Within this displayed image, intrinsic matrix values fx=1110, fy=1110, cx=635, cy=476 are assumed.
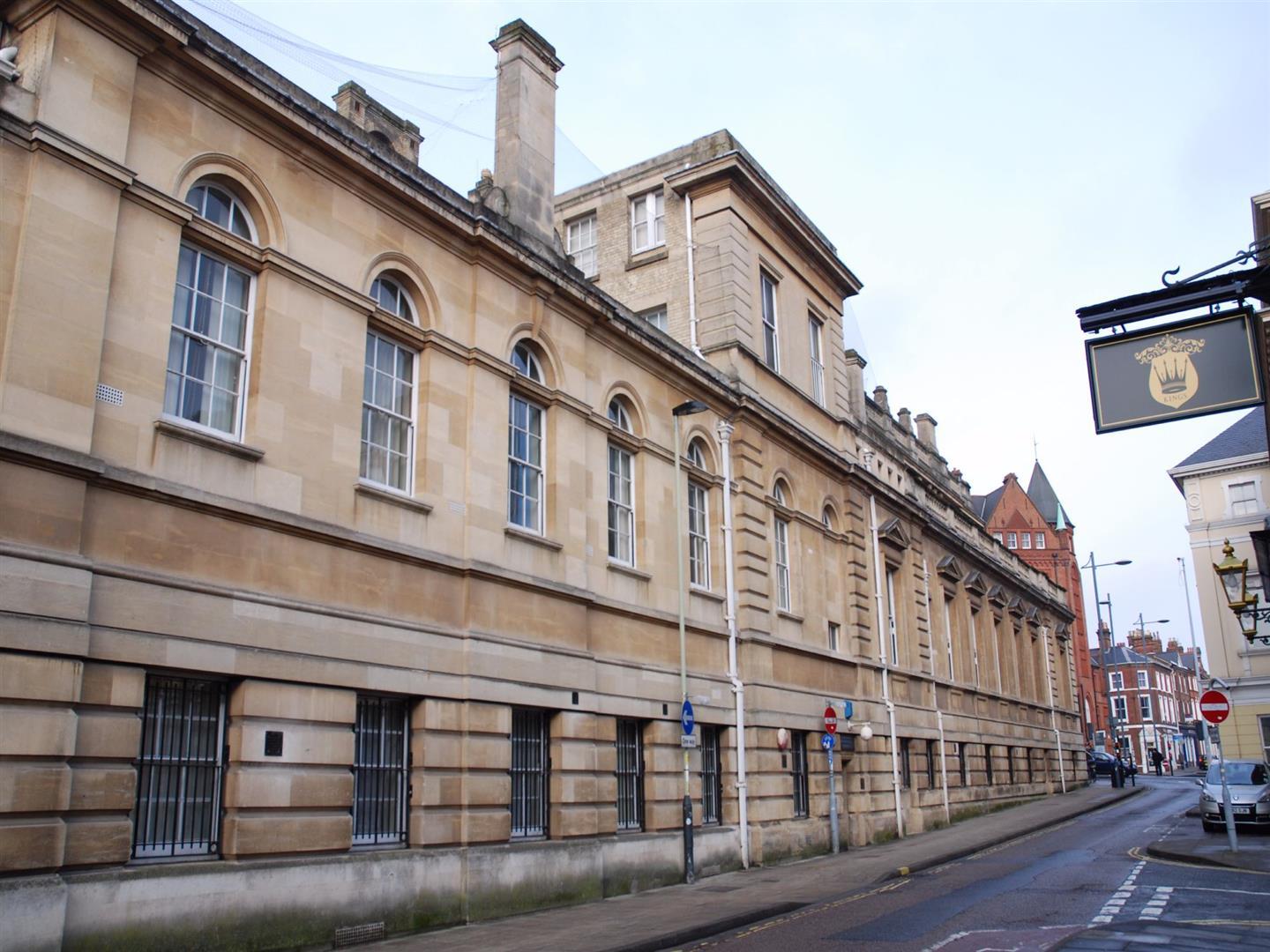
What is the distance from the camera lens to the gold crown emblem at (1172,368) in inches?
447

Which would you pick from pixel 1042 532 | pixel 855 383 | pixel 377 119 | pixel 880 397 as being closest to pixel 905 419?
pixel 880 397

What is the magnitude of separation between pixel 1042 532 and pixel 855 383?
253 feet

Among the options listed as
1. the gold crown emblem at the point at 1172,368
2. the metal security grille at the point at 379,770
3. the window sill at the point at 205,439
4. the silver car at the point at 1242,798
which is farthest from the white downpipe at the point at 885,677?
the window sill at the point at 205,439

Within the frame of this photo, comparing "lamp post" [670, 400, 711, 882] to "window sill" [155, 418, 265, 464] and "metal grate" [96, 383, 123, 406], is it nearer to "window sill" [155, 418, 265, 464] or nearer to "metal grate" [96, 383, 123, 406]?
"window sill" [155, 418, 265, 464]

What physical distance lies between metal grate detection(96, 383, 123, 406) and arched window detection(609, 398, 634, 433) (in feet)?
32.5

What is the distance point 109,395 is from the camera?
10930mm

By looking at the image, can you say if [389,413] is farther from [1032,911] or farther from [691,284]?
[691,284]

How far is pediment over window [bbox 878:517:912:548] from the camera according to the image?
30.1 meters

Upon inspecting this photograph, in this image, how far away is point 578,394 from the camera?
60.1ft

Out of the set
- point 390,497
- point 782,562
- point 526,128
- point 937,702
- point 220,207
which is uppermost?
point 526,128

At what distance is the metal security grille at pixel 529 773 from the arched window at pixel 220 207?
7.41 m

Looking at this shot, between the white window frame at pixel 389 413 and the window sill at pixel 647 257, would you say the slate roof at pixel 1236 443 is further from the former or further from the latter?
the white window frame at pixel 389 413

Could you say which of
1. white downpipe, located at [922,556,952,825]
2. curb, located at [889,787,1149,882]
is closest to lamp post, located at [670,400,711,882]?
curb, located at [889,787,1149,882]

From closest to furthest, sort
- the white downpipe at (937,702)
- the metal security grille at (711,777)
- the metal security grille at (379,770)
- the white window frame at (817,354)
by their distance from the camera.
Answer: the metal security grille at (379,770) → the metal security grille at (711,777) → the white window frame at (817,354) → the white downpipe at (937,702)
